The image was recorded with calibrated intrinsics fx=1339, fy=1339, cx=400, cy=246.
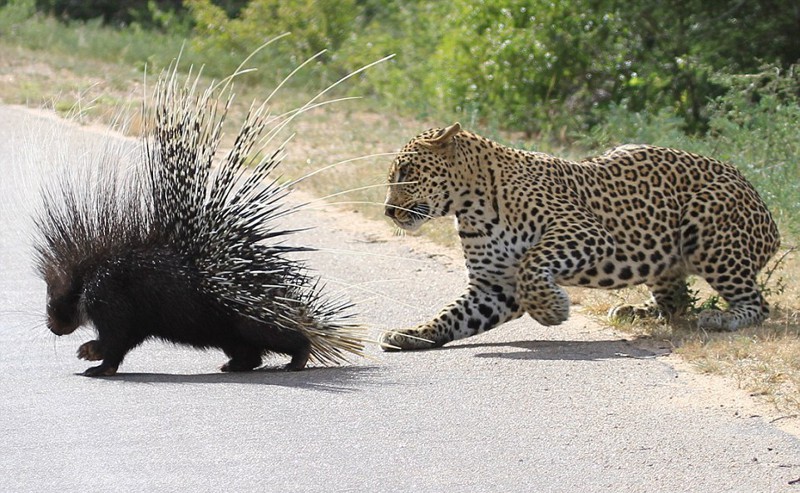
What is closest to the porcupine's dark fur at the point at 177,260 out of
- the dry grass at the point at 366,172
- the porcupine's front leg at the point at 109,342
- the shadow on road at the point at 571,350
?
the porcupine's front leg at the point at 109,342

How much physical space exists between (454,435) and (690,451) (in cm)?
94

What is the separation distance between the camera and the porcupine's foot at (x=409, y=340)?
23.9ft

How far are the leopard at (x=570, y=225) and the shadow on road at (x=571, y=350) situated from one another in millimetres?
167

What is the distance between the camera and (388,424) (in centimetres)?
562

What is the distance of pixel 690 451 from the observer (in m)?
5.24

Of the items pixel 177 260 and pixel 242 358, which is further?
pixel 242 358

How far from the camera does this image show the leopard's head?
7305 mm

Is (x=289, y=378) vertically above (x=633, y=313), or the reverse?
(x=633, y=313)

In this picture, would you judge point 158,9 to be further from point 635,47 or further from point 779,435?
point 779,435

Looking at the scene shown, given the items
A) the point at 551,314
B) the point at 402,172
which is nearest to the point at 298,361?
the point at 402,172

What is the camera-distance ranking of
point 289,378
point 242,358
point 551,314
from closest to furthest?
1. point 289,378
2. point 242,358
3. point 551,314

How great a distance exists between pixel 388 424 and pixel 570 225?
2.09 m

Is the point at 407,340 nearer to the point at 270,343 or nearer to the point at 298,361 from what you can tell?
the point at 298,361

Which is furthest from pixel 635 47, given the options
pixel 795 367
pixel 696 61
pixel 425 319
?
pixel 795 367
